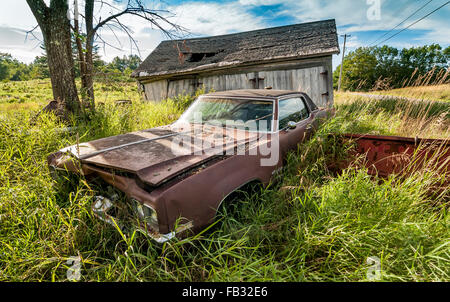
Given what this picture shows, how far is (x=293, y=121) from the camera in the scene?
3.14 metres

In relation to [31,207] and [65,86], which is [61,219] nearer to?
[31,207]

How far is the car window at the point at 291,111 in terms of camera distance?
9.71 feet

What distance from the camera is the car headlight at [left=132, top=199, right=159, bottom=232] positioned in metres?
1.56

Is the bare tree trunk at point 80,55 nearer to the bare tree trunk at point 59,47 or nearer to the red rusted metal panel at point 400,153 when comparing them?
the bare tree trunk at point 59,47

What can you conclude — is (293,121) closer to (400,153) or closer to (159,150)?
(400,153)

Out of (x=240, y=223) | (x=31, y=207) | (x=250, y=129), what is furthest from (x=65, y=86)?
(x=240, y=223)

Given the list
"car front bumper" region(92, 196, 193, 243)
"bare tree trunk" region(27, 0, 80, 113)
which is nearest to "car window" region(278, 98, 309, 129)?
"car front bumper" region(92, 196, 193, 243)

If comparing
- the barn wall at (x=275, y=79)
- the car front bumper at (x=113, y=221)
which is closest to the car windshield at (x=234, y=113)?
the car front bumper at (x=113, y=221)

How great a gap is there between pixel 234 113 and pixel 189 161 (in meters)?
1.39

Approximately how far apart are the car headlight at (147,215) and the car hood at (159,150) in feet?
0.67
